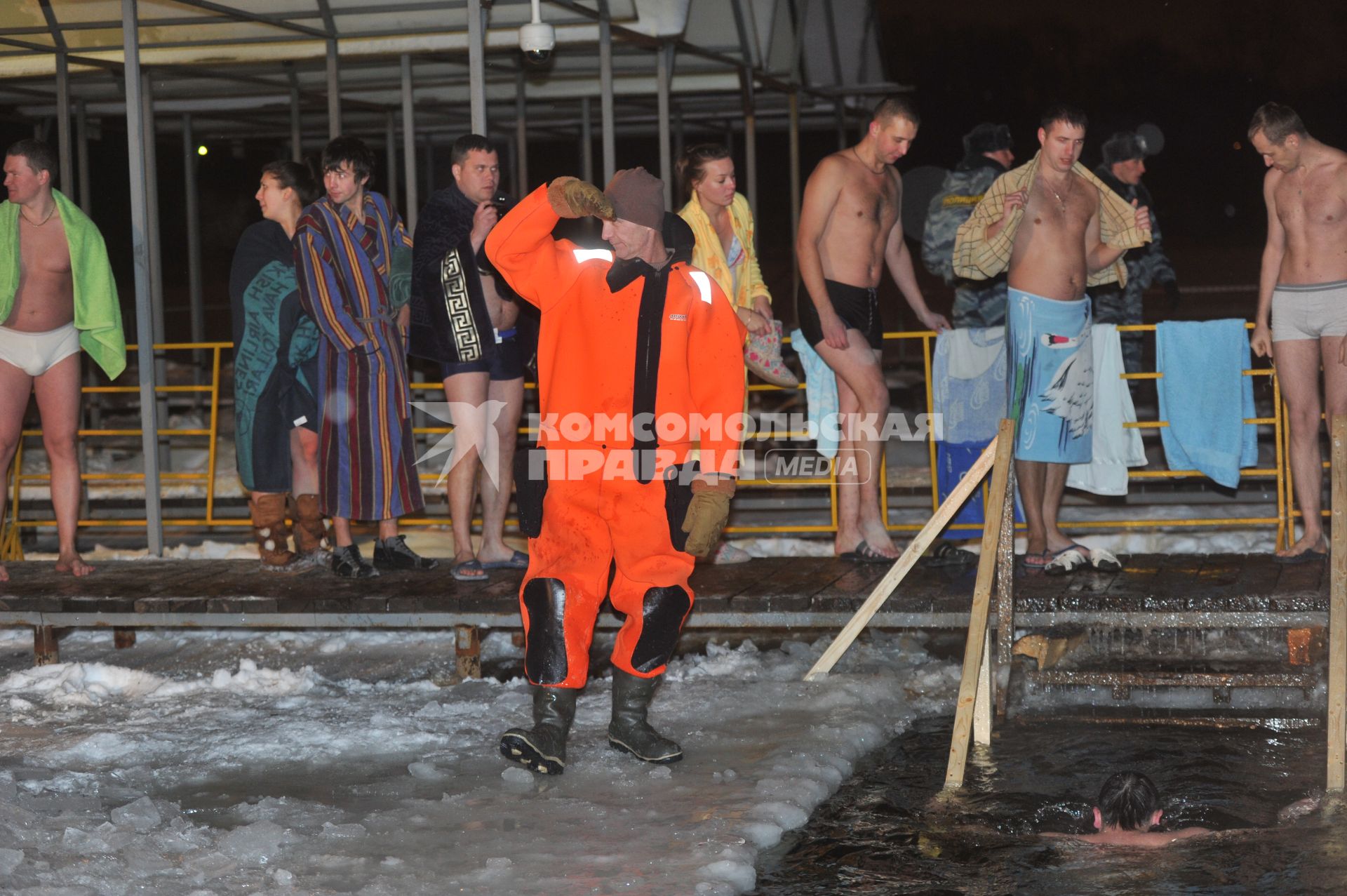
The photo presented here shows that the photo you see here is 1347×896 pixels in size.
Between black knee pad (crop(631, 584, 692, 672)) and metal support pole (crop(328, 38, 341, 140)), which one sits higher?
metal support pole (crop(328, 38, 341, 140))

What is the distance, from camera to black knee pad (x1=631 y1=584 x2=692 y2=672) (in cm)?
462

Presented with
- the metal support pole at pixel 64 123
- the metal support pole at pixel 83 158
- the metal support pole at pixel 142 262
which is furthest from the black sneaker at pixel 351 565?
the metal support pole at pixel 83 158

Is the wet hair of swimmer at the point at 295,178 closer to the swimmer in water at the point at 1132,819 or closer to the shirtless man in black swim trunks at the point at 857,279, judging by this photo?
the shirtless man in black swim trunks at the point at 857,279

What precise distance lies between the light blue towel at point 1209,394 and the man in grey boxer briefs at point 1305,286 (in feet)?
2.01

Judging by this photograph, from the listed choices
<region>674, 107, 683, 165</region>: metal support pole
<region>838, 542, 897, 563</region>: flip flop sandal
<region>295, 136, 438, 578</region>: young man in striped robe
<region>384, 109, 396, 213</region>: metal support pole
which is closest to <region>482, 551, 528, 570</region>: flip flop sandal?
<region>295, 136, 438, 578</region>: young man in striped robe

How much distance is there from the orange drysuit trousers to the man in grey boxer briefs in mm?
3069

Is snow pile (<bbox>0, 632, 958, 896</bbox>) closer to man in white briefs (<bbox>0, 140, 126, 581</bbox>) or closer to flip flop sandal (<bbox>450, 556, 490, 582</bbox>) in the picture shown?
flip flop sandal (<bbox>450, 556, 490, 582</bbox>)

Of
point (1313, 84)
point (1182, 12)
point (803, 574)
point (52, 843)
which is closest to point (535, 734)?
point (52, 843)

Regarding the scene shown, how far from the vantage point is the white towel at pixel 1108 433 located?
702cm

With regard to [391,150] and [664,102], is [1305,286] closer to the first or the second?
[664,102]

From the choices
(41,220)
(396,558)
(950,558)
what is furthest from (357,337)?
(950,558)

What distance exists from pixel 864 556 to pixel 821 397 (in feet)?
3.01

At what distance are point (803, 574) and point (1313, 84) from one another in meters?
49.3

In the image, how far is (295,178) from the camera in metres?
6.62
